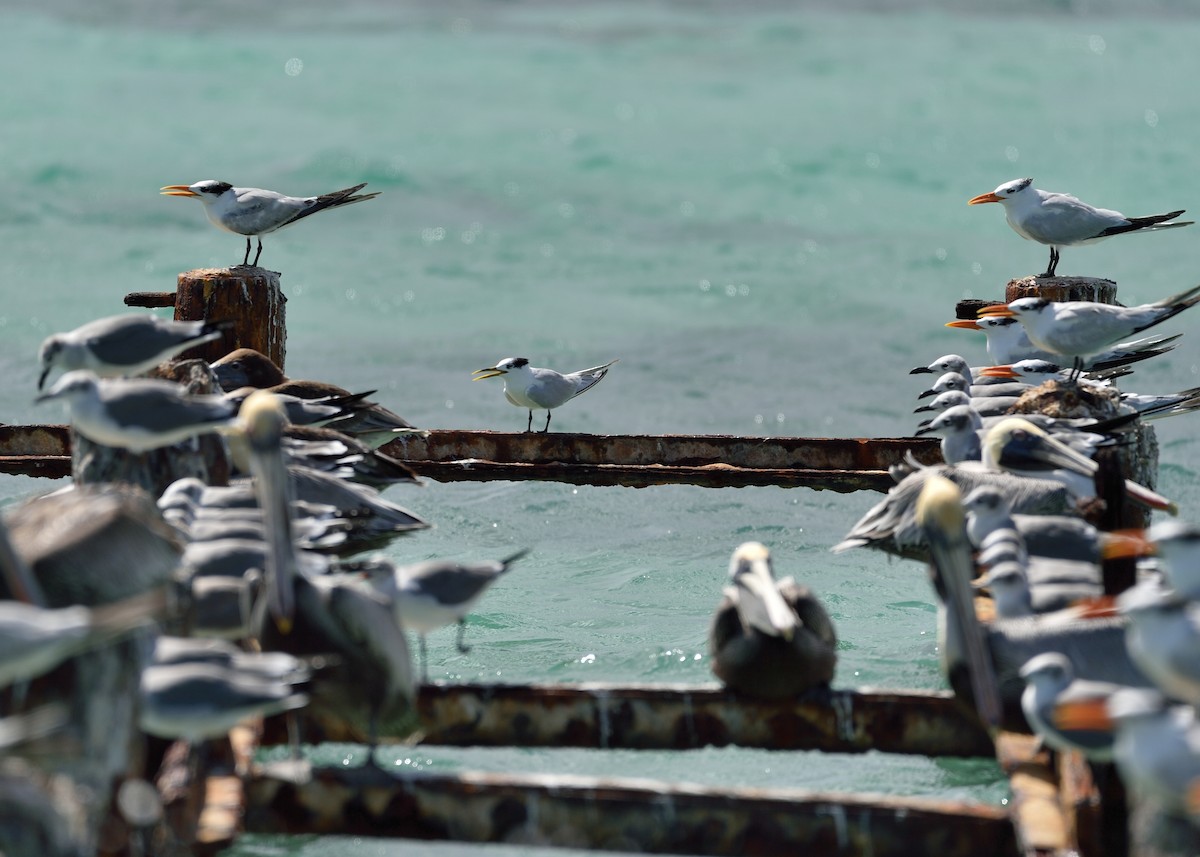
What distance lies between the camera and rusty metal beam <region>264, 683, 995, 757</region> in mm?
5879

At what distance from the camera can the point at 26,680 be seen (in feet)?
15.1

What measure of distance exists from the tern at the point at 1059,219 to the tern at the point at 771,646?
5267 millimetres

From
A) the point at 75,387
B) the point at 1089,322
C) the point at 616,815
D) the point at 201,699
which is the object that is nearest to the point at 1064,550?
the point at 616,815

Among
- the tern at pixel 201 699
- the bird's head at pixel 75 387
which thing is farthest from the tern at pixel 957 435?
the tern at pixel 201 699

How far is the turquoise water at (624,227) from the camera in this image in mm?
11352

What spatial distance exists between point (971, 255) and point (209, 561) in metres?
24.5

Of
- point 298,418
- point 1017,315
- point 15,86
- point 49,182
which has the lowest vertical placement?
point 298,418

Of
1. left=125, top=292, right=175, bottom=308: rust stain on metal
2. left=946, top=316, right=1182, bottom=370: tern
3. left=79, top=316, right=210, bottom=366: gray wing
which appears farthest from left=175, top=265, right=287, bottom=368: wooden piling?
left=946, top=316, right=1182, bottom=370: tern

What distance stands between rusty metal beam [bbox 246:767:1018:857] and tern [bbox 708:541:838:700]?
75 centimetres

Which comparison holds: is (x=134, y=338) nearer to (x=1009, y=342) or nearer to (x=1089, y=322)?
(x=1089, y=322)

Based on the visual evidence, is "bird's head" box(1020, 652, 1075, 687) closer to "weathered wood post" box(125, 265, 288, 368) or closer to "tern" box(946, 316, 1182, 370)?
"tern" box(946, 316, 1182, 370)

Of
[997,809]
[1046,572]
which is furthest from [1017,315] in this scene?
[997,809]

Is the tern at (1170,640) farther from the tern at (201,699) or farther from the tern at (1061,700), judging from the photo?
the tern at (201,699)

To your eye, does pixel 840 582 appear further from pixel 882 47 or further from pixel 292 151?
pixel 882 47
